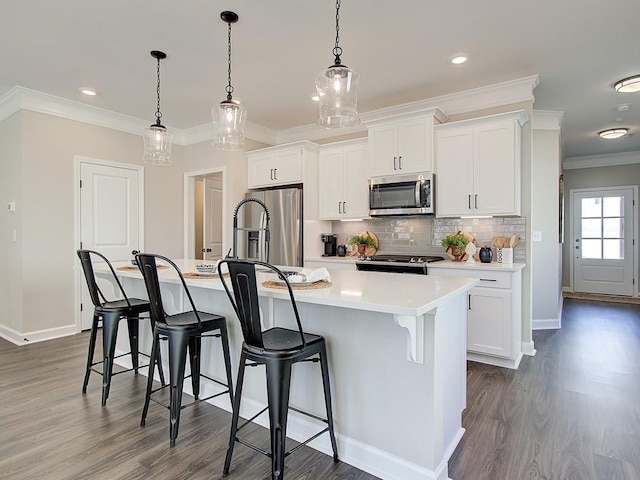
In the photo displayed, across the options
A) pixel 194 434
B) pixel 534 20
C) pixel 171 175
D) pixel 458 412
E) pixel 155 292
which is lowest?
pixel 194 434

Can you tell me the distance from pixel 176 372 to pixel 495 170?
10.4 ft

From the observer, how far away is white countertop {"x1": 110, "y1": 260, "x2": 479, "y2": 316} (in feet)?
4.75

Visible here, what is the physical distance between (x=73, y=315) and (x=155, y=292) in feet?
10.0

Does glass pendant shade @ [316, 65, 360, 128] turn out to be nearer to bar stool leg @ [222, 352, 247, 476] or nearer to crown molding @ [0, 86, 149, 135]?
bar stool leg @ [222, 352, 247, 476]

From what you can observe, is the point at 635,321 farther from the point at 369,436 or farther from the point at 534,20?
the point at 369,436

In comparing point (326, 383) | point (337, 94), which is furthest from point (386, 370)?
point (337, 94)

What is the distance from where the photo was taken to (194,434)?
87.7 inches

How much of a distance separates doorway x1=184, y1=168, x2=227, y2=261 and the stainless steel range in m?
2.48

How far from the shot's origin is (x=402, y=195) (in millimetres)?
3990

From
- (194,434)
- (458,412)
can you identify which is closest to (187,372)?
(194,434)

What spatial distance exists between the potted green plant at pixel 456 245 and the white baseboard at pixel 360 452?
6.50ft

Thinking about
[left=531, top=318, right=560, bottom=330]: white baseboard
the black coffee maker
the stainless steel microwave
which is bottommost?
[left=531, top=318, right=560, bottom=330]: white baseboard

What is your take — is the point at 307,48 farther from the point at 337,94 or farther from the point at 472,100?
the point at 472,100

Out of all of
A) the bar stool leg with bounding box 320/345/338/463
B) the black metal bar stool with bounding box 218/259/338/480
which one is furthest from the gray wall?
the black metal bar stool with bounding box 218/259/338/480
